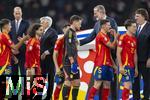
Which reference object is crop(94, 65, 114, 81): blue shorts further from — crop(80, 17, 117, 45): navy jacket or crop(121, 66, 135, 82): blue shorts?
crop(80, 17, 117, 45): navy jacket

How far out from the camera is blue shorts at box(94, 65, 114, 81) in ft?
30.5

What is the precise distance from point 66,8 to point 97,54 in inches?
97.9

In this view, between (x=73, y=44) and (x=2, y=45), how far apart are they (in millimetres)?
1333

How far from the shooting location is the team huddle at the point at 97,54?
9195 millimetres

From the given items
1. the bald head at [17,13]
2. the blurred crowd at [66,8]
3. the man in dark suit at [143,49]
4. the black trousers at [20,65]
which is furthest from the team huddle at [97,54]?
the blurred crowd at [66,8]

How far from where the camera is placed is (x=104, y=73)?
930 cm

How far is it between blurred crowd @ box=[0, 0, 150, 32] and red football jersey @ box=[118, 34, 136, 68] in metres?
1.95

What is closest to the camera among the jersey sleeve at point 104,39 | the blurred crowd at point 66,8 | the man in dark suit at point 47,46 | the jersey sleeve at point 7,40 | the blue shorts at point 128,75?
the blue shorts at point 128,75

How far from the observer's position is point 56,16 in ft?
38.2

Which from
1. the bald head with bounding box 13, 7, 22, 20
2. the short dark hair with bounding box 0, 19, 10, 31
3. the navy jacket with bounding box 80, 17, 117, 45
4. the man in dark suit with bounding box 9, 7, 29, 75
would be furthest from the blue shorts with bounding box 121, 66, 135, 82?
the bald head with bounding box 13, 7, 22, 20

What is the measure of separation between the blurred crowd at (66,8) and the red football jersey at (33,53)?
1626 mm

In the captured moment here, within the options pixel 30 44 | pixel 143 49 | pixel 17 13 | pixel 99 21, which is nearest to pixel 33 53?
pixel 30 44

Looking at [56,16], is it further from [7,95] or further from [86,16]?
[7,95]

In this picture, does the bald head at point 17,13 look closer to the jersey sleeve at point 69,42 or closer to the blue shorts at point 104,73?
the jersey sleeve at point 69,42
